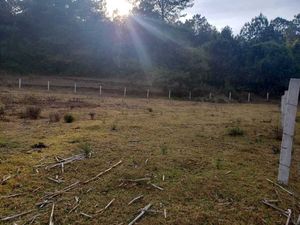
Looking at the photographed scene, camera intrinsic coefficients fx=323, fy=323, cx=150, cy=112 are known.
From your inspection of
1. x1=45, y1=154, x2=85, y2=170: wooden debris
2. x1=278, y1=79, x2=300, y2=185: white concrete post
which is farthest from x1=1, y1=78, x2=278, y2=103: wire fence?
x1=278, y1=79, x2=300, y2=185: white concrete post

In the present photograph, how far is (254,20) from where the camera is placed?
167 ft

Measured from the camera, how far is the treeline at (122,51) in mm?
32344

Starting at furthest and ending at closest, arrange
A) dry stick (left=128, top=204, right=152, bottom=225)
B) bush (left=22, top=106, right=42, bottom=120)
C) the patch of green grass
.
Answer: bush (left=22, top=106, right=42, bottom=120) → the patch of green grass → dry stick (left=128, top=204, right=152, bottom=225)

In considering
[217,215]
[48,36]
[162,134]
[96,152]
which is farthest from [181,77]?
[217,215]

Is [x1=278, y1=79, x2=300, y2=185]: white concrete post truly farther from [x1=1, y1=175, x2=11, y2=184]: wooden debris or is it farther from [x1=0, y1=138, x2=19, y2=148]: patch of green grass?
[x1=0, y1=138, x2=19, y2=148]: patch of green grass

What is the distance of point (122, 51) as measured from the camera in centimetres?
3553

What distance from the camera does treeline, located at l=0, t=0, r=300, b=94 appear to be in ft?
106

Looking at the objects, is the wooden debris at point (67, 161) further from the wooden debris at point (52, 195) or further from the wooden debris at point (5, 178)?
the wooden debris at point (52, 195)

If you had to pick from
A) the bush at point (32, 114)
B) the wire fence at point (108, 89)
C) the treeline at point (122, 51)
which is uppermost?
the treeline at point (122, 51)

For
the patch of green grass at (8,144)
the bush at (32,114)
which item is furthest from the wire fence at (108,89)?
the patch of green grass at (8,144)

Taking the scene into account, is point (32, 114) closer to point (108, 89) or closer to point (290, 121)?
point (290, 121)

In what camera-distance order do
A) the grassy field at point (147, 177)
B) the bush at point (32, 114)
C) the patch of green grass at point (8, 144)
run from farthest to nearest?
the bush at point (32, 114) < the patch of green grass at point (8, 144) < the grassy field at point (147, 177)

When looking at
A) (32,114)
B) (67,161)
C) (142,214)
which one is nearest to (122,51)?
(32,114)

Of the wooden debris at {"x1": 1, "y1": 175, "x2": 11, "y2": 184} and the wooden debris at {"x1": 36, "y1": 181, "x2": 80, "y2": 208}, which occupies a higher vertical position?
the wooden debris at {"x1": 1, "y1": 175, "x2": 11, "y2": 184}
